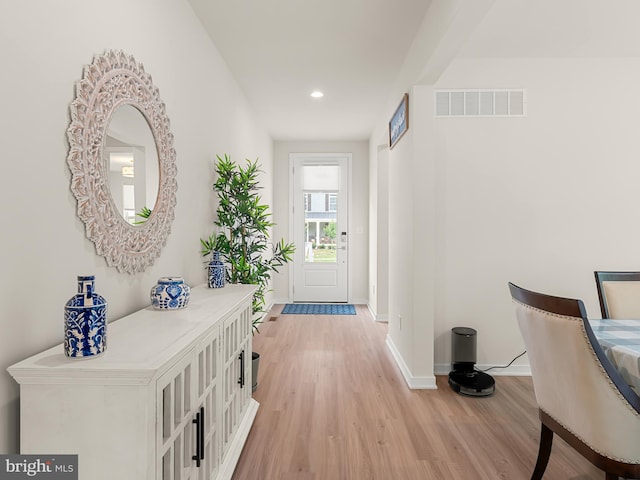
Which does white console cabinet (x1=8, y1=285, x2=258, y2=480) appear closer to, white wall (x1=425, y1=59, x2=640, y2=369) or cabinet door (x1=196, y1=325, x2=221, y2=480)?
cabinet door (x1=196, y1=325, x2=221, y2=480)

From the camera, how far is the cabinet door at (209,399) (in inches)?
57.9

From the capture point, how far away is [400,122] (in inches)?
137

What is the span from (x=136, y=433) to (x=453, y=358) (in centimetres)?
272

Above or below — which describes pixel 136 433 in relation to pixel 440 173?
below

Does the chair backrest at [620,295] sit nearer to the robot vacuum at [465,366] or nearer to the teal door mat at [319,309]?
the robot vacuum at [465,366]

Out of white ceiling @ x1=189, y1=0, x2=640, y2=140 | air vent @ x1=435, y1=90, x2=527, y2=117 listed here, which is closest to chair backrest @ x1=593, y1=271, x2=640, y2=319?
air vent @ x1=435, y1=90, x2=527, y2=117

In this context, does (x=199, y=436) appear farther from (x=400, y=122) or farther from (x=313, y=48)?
(x=400, y=122)

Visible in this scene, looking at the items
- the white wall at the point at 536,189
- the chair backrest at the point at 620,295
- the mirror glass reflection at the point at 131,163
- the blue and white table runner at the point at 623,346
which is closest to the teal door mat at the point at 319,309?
the white wall at the point at 536,189

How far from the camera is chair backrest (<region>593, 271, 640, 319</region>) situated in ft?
7.45

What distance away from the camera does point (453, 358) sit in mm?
3186

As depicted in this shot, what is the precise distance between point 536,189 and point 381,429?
2316mm

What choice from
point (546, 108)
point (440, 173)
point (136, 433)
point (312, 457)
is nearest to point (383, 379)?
point (312, 457)

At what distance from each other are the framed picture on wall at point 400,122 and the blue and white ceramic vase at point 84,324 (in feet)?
8.95

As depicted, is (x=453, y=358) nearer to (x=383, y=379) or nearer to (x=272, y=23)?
(x=383, y=379)
